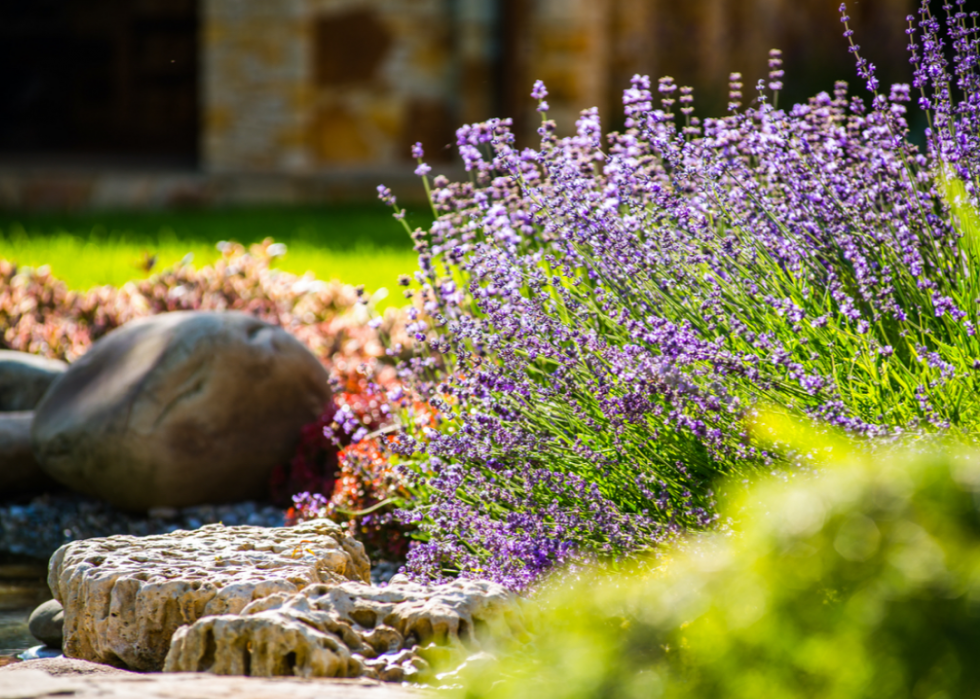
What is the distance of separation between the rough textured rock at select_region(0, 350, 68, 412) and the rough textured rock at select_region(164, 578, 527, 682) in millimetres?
3132

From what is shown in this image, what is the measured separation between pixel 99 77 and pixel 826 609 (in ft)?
43.8

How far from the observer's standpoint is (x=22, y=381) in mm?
4867

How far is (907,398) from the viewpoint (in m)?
2.20

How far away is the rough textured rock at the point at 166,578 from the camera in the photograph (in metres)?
2.33

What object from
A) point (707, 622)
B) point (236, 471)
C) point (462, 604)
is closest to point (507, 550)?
point (462, 604)

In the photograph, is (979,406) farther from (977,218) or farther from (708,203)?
(708,203)

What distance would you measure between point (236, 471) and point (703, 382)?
2250 millimetres

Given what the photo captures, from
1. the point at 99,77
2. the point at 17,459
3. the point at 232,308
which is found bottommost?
the point at 17,459

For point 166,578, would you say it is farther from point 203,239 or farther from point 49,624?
point 203,239

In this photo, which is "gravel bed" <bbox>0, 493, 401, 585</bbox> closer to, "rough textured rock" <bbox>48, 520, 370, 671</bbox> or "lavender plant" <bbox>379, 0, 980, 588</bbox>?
"rough textured rock" <bbox>48, 520, 370, 671</bbox>

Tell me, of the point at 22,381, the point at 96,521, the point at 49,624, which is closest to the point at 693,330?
the point at 49,624

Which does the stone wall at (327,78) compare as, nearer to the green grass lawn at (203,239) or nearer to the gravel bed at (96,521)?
the green grass lawn at (203,239)

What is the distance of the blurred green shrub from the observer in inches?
52.7

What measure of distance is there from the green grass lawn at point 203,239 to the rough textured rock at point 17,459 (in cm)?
141
